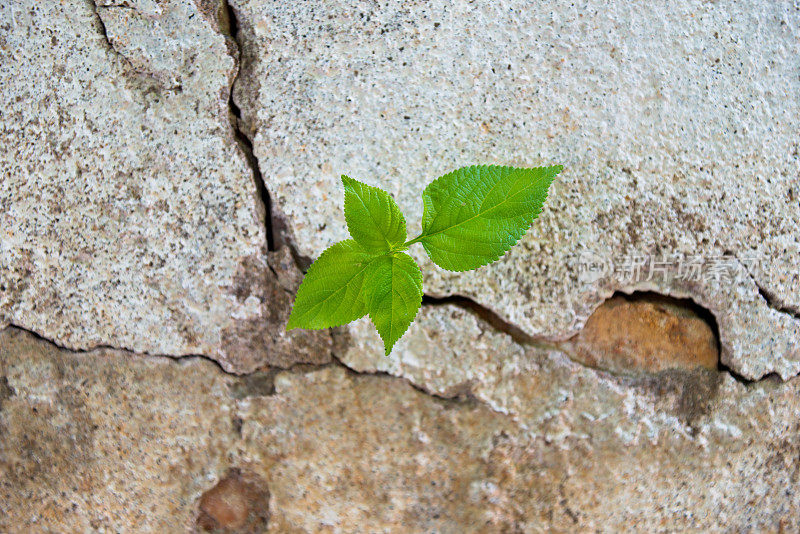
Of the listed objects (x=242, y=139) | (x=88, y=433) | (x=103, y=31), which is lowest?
(x=88, y=433)

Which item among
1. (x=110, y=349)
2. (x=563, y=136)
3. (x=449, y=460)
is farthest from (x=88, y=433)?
(x=563, y=136)

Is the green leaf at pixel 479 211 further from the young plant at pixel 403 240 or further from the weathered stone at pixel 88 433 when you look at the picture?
the weathered stone at pixel 88 433

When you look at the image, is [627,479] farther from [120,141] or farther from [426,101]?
[120,141]

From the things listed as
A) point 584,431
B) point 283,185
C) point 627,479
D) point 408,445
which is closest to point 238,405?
point 408,445

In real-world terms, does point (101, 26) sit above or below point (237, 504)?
above

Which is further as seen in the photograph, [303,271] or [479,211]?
[303,271]

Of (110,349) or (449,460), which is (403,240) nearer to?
(449,460)

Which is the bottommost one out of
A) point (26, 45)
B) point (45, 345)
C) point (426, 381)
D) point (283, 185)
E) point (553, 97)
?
point (426, 381)
